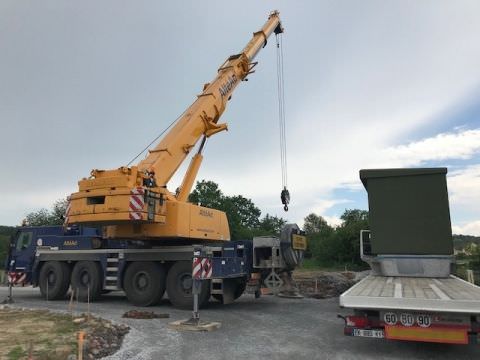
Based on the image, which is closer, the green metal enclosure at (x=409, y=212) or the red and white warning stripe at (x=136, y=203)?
the green metal enclosure at (x=409, y=212)

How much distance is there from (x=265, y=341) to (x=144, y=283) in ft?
19.9

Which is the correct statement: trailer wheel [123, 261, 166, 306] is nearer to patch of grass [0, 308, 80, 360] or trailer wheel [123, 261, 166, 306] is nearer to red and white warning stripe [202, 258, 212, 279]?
patch of grass [0, 308, 80, 360]

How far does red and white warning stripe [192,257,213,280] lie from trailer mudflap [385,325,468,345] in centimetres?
491

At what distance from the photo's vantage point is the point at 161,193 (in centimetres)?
1227

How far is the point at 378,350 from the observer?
752cm

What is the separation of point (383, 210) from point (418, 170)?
1186 millimetres

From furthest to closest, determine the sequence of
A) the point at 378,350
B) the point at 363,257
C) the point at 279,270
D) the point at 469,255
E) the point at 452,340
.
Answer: the point at 469,255
the point at 279,270
the point at 363,257
the point at 378,350
the point at 452,340

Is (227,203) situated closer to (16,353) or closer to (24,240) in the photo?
(24,240)

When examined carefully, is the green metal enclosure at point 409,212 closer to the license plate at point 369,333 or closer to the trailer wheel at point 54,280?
the license plate at point 369,333

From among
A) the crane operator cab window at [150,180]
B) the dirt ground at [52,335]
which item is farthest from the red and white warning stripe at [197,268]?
the crane operator cab window at [150,180]

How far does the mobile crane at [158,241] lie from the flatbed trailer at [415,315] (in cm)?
469

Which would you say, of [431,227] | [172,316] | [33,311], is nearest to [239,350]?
[172,316]

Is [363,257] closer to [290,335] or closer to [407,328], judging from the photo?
[290,335]

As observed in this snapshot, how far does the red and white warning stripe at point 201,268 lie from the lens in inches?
413
